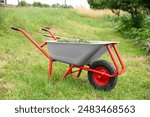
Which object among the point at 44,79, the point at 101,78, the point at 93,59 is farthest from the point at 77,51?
the point at 44,79

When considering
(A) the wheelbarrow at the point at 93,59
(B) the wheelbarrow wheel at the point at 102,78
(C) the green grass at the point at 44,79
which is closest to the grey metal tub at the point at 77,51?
(A) the wheelbarrow at the point at 93,59

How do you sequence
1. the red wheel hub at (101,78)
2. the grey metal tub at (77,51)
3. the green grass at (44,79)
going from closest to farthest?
the grey metal tub at (77,51), the green grass at (44,79), the red wheel hub at (101,78)

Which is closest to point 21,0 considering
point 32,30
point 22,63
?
point 32,30

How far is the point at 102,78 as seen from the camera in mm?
4992

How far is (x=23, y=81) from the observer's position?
532 cm

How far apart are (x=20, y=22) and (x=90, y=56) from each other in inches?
299

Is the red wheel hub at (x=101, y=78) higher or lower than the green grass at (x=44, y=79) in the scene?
higher

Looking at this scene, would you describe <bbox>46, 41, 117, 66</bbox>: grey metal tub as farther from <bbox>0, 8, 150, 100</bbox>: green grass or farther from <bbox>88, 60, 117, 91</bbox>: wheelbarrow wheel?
<bbox>0, 8, 150, 100</bbox>: green grass

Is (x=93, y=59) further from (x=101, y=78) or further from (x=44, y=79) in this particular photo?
(x=44, y=79)

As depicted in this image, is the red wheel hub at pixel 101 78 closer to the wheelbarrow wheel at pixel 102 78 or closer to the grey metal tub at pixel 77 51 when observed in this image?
the wheelbarrow wheel at pixel 102 78

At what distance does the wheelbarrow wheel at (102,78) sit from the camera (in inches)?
190

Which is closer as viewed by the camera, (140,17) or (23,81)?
(23,81)

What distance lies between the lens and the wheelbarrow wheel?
4.83m

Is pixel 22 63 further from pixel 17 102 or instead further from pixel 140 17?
pixel 140 17
